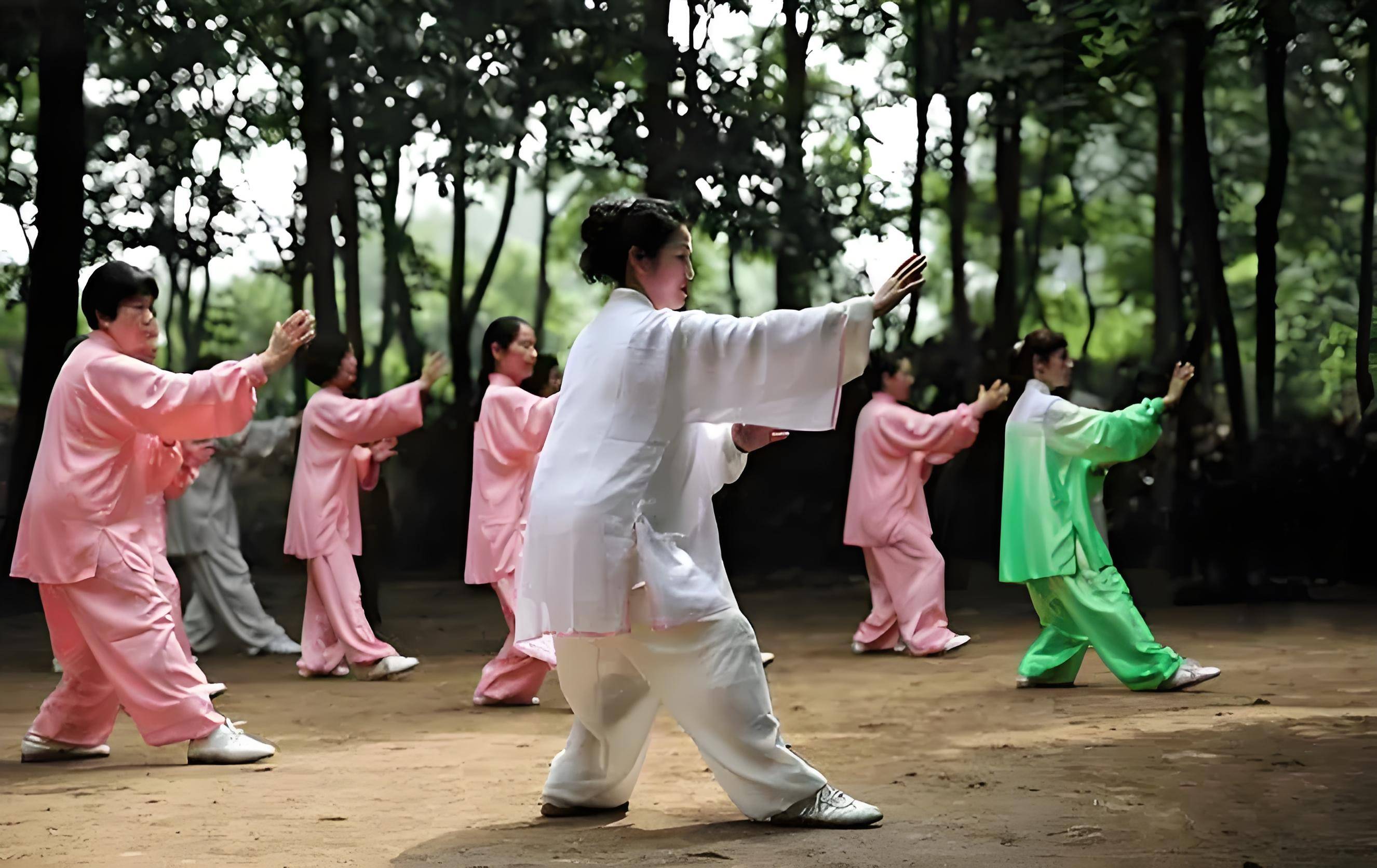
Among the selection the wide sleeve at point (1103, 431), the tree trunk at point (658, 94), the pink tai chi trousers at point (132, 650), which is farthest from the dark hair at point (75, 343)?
the tree trunk at point (658, 94)

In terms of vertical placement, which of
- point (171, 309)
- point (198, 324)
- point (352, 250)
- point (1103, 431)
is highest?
point (352, 250)

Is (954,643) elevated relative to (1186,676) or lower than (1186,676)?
lower

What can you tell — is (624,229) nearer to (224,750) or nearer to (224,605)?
(224,750)

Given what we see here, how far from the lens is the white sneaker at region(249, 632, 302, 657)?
33.4 ft

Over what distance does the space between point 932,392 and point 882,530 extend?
6.31 meters

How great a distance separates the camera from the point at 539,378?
8.74m

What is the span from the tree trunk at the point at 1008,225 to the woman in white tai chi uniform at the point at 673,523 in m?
11.6

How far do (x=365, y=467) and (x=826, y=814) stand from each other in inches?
216

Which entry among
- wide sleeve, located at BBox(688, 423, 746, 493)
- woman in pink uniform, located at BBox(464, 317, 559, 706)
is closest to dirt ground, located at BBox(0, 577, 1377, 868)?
woman in pink uniform, located at BBox(464, 317, 559, 706)

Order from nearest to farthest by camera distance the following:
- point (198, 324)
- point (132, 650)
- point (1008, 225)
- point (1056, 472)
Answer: point (132, 650)
point (1056, 472)
point (198, 324)
point (1008, 225)

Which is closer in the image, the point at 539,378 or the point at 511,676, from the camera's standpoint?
the point at 511,676

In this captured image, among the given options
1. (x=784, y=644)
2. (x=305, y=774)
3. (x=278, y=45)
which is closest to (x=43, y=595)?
(x=305, y=774)

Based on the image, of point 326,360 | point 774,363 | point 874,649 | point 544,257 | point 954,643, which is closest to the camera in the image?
point 774,363

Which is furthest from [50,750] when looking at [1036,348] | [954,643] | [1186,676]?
[954,643]
